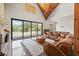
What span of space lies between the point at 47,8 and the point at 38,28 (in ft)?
1.27

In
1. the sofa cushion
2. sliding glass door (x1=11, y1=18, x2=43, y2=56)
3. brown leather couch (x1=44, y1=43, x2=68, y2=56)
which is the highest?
sliding glass door (x1=11, y1=18, x2=43, y2=56)

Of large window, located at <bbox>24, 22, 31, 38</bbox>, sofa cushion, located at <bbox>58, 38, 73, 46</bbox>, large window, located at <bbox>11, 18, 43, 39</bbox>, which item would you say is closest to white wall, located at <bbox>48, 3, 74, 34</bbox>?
sofa cushion, located at <bbox>58, 38, 73, 46</bbox>

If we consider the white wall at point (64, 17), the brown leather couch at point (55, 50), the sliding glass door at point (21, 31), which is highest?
the white wall at point (64, 17)

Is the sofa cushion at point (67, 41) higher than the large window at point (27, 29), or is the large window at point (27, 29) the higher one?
the large window at point (27, 29)

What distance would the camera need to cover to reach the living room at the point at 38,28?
243 cm

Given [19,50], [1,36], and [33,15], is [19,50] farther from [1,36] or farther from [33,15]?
[33,15]

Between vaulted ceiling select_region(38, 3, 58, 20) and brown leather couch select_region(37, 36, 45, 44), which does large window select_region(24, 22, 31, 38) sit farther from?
vaulted ceiling select_region(38, 3, 58, 20)

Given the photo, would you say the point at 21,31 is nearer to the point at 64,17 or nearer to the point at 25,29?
the point at 25,29

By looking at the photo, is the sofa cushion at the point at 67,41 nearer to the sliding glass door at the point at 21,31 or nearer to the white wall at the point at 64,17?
the white wall at the point at 64,17

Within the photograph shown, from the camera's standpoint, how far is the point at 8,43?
97.1 inches

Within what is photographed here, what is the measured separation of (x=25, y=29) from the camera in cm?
250

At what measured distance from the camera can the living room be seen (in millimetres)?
2430

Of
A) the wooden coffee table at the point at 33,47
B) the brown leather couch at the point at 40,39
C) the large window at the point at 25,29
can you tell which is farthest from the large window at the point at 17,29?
the brown leather couch at the point at 40,39

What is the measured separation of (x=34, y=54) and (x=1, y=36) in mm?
663
